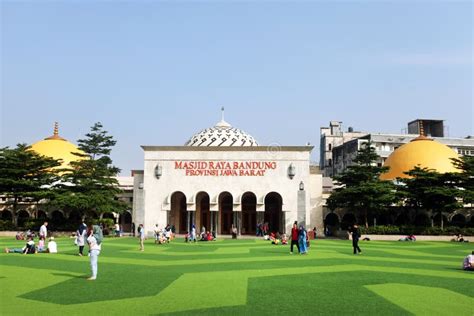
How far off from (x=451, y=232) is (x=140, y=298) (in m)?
33.8

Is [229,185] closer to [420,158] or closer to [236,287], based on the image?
[420,158]

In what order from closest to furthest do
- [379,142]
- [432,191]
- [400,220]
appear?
[432,191] → [400,220] → [379,142]

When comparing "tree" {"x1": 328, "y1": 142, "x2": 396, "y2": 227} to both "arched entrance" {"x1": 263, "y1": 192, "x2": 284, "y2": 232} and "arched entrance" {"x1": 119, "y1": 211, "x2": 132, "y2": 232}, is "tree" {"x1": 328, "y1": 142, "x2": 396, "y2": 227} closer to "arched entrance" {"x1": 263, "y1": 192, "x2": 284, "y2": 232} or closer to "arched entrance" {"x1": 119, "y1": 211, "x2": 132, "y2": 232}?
"arched entrance" {"x1": 263, "y1": 192, "x2": 284, "y2": 232}

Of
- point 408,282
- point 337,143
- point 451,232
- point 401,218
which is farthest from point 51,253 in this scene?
point 337,143

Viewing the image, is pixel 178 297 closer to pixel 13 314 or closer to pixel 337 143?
pixel 13 314

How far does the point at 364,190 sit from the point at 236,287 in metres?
27.8

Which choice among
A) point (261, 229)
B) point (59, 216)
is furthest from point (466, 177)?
point (59, 216)

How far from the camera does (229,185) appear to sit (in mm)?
41719

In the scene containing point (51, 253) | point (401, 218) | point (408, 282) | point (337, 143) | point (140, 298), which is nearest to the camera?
point (140, 298)

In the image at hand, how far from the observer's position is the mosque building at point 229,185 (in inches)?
1633

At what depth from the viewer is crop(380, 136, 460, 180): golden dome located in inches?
1887

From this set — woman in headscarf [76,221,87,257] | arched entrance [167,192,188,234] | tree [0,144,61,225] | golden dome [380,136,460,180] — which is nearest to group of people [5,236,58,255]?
woman in headscarf [76,221,87,257]

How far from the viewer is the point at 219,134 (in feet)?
156

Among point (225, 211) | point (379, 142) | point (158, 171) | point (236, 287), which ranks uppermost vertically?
point (379, 142)
